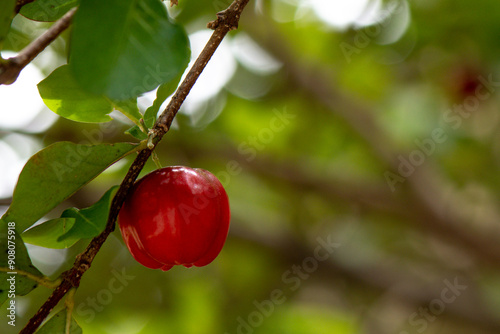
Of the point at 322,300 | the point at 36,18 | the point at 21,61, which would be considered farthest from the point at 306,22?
the point at 21,61

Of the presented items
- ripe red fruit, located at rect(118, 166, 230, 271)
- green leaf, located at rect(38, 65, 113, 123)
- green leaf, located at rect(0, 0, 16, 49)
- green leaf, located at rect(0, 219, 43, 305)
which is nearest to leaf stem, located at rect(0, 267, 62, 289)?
green leaf, located at rect(0, 219, 43, 305)

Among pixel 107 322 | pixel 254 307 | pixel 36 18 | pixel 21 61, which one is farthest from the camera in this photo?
pixel 254 307

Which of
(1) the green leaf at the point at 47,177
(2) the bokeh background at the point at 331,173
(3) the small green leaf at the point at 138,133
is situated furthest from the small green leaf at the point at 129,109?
(2) the bokeh background at the point at 331,173

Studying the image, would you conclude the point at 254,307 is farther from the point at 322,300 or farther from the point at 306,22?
the point at 306,22

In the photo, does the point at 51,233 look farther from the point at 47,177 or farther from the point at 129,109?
the point at 129,109

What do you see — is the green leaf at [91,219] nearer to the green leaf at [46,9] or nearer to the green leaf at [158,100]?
the green leaf at [158,100]

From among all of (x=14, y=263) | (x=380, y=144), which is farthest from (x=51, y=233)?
(x=380, y=144)
